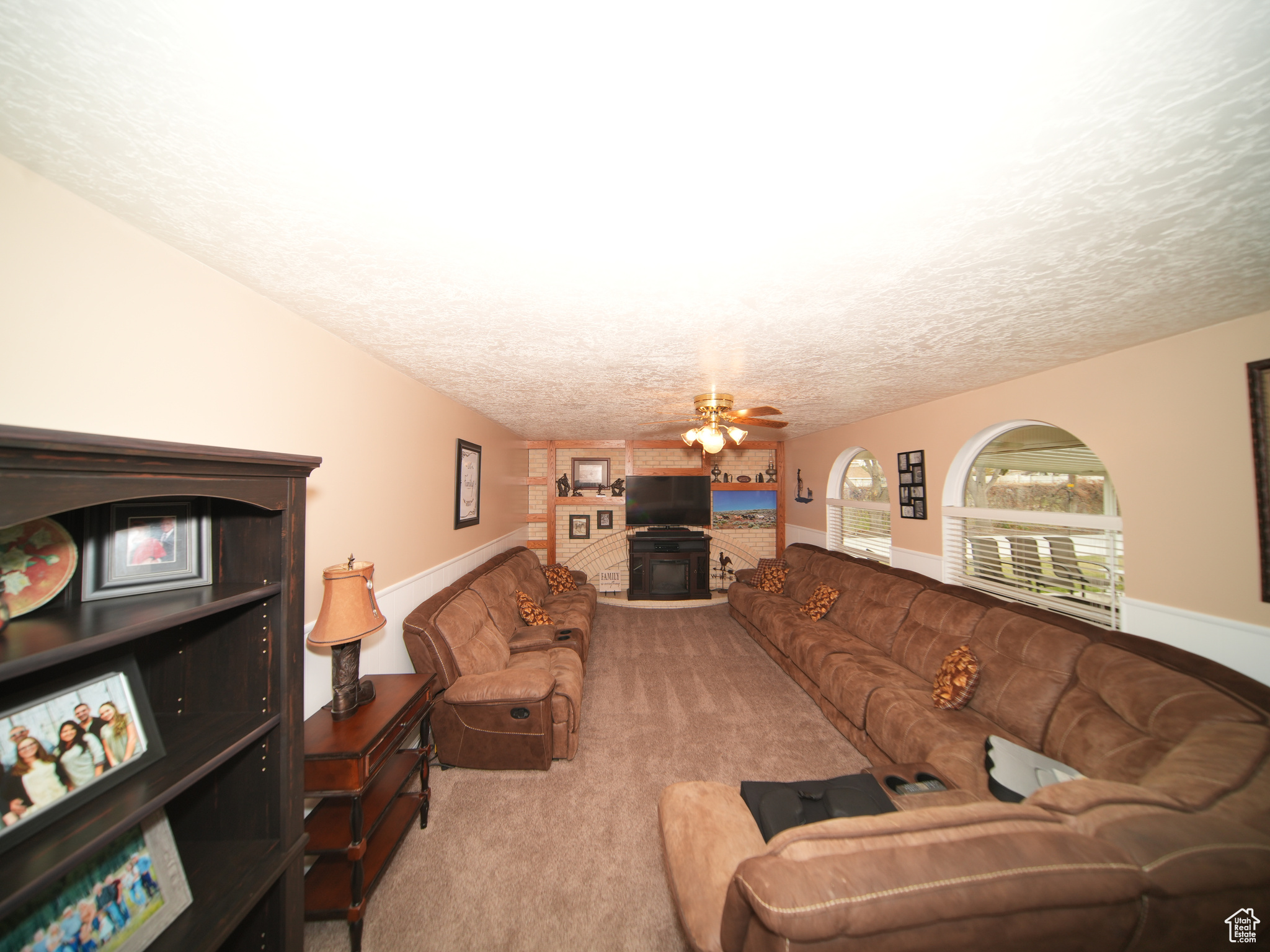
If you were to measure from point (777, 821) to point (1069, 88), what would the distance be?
2.14 metres

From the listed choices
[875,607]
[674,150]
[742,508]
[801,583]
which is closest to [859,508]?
[801,583]

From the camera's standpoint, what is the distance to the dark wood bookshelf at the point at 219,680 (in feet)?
3.00

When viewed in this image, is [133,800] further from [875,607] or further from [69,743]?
[875,607]

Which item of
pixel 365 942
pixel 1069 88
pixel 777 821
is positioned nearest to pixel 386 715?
pixel 365 942

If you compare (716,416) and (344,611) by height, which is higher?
(716,416)

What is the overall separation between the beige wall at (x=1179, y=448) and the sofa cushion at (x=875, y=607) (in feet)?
4.45

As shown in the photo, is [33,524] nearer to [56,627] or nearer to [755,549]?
[56,627]

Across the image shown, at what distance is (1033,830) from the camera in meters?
0.92

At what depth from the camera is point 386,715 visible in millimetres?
1909

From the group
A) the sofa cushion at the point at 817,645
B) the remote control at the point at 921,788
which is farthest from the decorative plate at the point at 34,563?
the sofa cushion at the point at 817,645

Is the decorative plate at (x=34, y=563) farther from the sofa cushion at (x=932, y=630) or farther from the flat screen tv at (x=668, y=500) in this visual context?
the flat screen tv at (x=668, y=500)

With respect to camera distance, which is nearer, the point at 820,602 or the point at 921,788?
the point at 921,788

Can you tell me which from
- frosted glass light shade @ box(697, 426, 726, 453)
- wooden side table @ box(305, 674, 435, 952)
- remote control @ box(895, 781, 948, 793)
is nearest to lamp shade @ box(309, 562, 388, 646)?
wooden side table @ box(305, 674, 435, 952)

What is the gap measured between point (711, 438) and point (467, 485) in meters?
2.37
